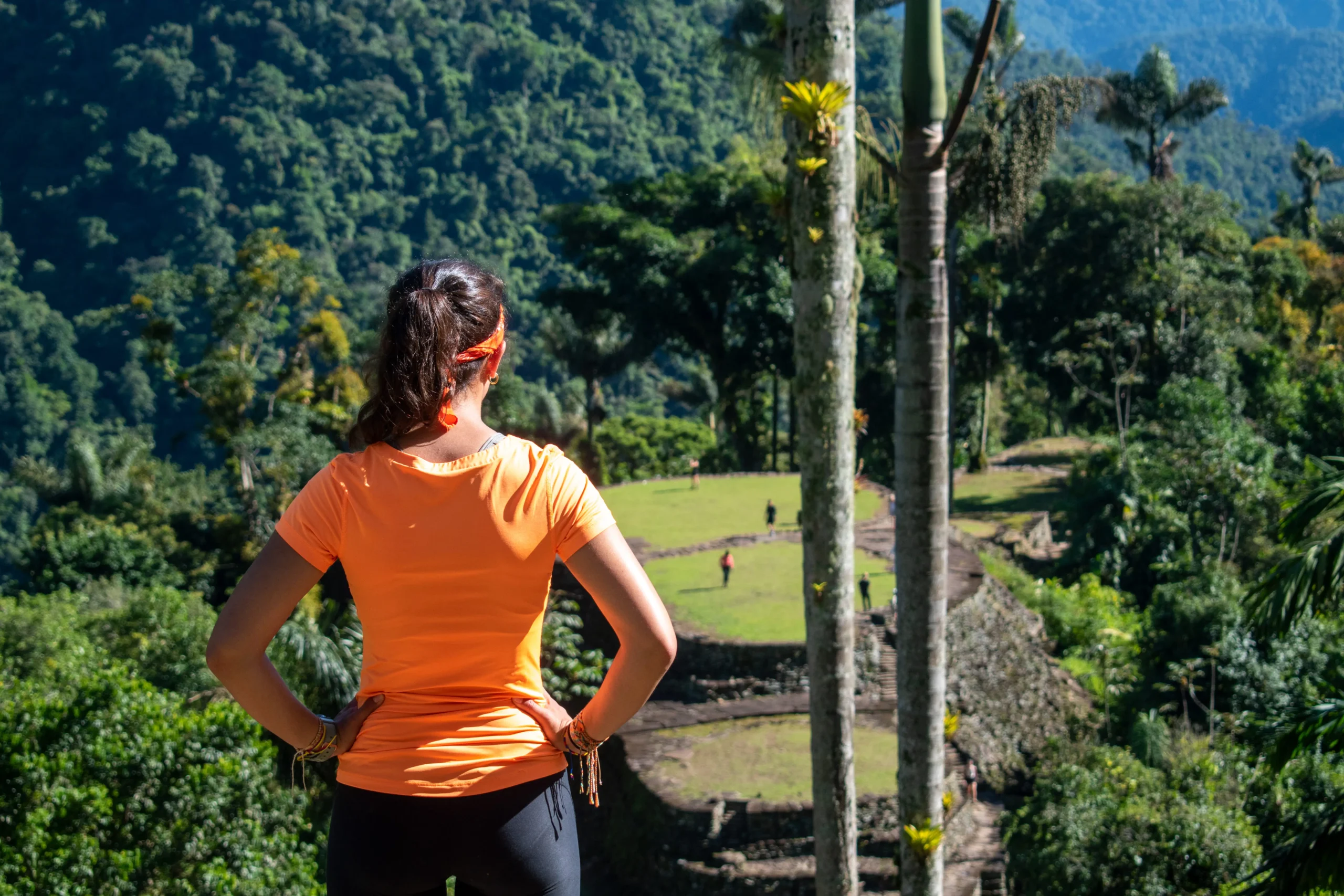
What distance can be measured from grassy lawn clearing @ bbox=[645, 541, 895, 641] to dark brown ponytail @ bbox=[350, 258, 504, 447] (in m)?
10.5

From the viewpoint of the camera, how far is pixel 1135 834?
9445 mm

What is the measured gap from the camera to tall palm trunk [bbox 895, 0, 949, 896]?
4.66m

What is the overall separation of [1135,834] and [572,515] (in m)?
9.23

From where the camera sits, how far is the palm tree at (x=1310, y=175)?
1601 inches

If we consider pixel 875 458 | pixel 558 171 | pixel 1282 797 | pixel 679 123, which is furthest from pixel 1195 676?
pixel 679 123

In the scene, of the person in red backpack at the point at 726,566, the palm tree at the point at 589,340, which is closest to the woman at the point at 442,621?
the person in red backpack at the point at 726,566

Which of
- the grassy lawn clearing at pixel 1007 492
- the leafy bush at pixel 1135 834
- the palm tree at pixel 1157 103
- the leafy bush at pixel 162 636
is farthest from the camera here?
the palm tree at pixel 1157 103

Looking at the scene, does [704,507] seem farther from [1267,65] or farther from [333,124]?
[1267,65]

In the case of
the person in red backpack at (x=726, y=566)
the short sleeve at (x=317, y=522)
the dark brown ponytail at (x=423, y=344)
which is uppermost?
the dark brown ponytail at (x=423, y=344)

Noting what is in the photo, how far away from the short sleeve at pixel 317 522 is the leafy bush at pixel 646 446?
88.7 feet

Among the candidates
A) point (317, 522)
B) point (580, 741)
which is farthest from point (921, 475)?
point (317, 522)

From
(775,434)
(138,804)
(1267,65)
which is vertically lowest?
(138,804)

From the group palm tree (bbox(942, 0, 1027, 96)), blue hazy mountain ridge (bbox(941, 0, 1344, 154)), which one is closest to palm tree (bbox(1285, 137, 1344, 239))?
palm tree (bbox(942, 0, 1027, 96))

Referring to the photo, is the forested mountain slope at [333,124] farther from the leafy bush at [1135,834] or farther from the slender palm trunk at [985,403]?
the leafy bush at [1135,834]
